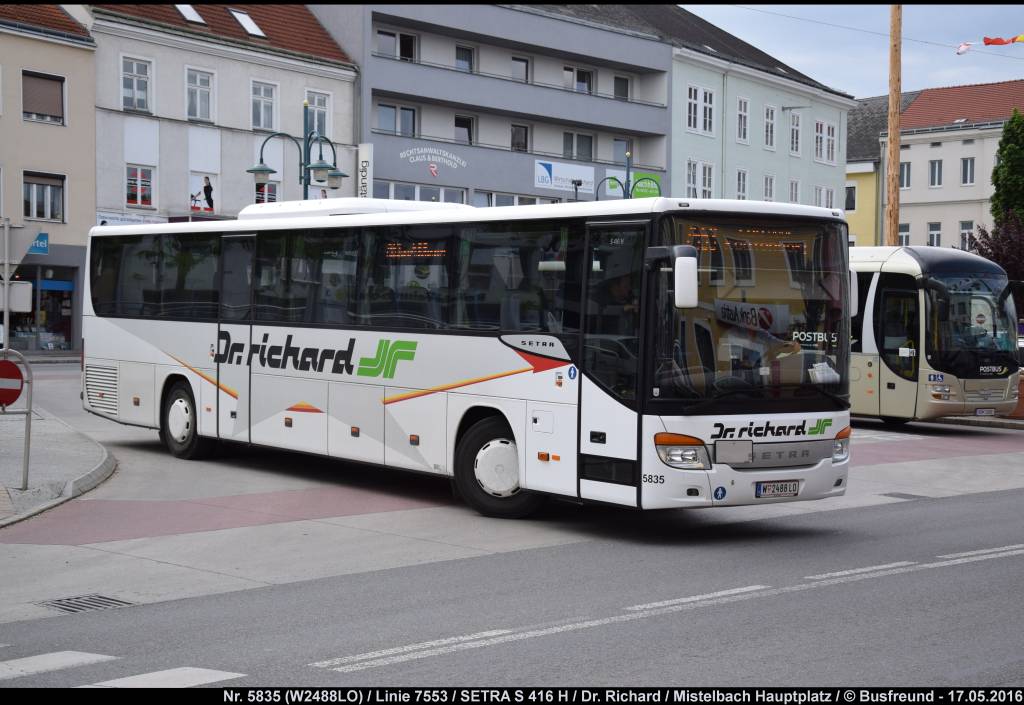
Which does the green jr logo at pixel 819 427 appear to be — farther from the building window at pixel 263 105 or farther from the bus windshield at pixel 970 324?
the building window at pixel 263 105

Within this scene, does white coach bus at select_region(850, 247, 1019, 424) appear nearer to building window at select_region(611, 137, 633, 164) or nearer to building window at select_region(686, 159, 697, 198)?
building window at select_region(611, 137, 633, 164)

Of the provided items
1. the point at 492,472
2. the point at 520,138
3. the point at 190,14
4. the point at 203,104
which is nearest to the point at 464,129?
the point at 520,138

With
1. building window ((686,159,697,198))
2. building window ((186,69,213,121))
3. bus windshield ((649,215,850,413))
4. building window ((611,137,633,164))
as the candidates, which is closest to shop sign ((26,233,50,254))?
building window ((186,69,213,121))

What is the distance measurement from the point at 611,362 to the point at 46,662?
5.82 m

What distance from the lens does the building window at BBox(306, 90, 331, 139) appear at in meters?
47.8

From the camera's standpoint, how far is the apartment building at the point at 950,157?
80250 millimetres

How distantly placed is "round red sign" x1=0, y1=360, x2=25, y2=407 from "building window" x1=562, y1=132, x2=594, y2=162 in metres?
44.3

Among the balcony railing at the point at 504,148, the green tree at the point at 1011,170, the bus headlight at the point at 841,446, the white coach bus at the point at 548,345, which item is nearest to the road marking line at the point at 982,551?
the white coach bus at the point at 548,345

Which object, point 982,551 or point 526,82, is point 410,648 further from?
point 526,82

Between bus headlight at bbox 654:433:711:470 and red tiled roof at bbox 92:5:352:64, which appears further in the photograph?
red tiled roof at bbox 92:5:352:64

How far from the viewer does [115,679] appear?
666 cm

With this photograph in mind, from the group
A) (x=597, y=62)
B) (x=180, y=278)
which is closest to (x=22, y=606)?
(x=180, y=278)

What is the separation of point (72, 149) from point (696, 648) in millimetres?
38233

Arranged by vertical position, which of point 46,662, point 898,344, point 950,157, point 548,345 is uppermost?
point 950,157
